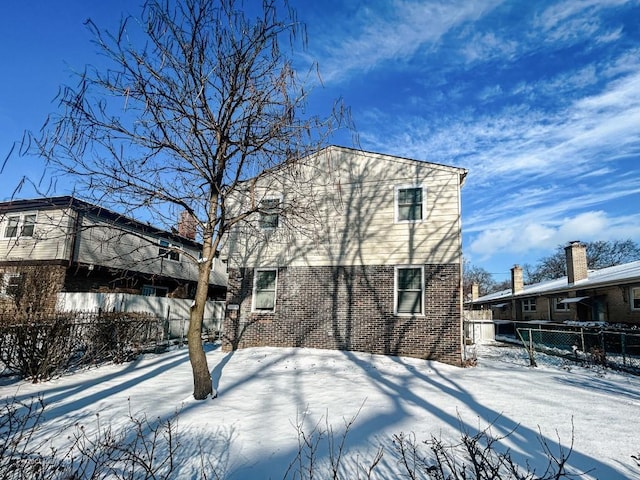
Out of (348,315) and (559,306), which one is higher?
(559,306)

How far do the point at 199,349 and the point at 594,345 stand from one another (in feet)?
47.9

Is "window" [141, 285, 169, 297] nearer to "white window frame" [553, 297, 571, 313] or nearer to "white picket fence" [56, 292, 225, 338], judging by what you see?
"white picket fence" [56, 292, 225, 338]

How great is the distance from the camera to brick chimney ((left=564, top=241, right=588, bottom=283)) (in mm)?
20625

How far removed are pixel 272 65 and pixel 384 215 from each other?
662 cm

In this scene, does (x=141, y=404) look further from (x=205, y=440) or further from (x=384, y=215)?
(x=384, y=215)

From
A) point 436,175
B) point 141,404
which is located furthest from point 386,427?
point 436,175

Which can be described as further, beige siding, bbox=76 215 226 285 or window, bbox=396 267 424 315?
beige siding, bbox=76 215 226 285

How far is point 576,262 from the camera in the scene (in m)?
20.7

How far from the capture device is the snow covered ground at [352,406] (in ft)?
14.1

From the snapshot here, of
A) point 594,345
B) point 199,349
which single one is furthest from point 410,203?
point 594,345

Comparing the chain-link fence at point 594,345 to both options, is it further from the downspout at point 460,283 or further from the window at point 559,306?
the downspout at point 460,283

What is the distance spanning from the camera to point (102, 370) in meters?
8.45

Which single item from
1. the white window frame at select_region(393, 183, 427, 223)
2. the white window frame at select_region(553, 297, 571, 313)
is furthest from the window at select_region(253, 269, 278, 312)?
the white window frame at select_region(553, 297, 571, 313)

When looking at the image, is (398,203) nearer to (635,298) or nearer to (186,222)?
(186,222)
